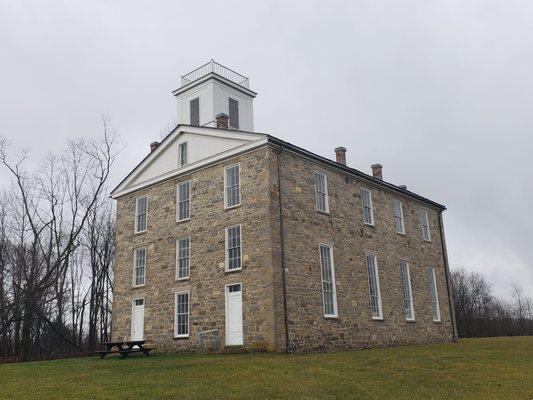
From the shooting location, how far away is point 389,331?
22.9 metres

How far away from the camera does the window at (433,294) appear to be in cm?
2716

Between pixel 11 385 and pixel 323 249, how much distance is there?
12196 millimetres

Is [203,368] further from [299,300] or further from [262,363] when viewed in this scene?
[299,300]

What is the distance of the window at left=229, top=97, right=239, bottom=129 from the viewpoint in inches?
1064

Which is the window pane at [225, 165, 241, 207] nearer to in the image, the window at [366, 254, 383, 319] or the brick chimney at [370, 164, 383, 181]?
the window at [366, 254, 383, 319]

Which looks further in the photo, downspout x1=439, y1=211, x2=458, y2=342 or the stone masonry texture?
downspout x1=439, y1=211, x2=458, y2=342

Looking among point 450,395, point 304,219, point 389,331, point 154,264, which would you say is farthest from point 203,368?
point 389,331

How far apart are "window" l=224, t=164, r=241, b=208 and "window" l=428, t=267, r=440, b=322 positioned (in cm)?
1292

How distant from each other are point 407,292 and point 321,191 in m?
7.62

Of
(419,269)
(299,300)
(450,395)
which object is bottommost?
(450,395)

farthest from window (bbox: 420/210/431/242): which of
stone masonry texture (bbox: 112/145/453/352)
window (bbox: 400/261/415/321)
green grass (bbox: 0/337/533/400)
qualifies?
green grass (bbox: 0/337/533/400)

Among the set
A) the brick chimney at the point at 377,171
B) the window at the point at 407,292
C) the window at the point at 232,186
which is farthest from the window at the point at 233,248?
the brick chimney at the point at 377,171

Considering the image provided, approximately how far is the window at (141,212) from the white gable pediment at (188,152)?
0.67 meters

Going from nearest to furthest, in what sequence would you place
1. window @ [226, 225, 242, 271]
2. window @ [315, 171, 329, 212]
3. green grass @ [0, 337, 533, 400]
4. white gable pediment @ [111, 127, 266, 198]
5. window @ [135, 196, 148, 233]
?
green grass @ [0, 337, 533, 400]
window @ [226, 225, 242, 271]
white gable pediment @ [111, 127, 266, 198]
window @ [315, 171, 329, 212]
window @ [135, 196, 148, 233]
